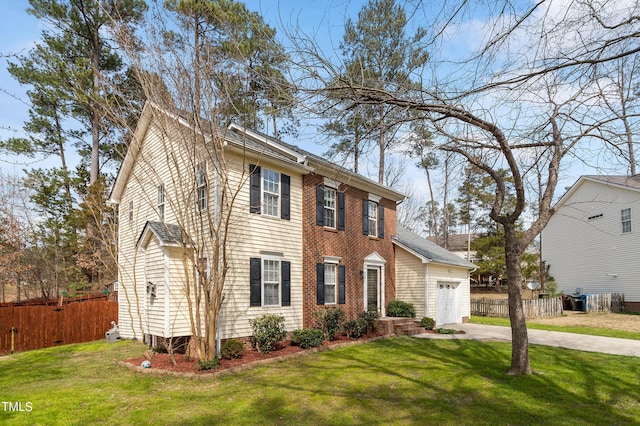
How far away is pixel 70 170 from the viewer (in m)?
22.4

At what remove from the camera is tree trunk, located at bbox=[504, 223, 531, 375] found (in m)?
7.91

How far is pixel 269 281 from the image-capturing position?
1137 cm

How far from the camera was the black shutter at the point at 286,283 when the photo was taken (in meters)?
11.7

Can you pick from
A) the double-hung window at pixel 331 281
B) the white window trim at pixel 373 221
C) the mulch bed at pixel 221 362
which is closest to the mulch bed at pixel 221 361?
the mulch bed at pixel 221 362

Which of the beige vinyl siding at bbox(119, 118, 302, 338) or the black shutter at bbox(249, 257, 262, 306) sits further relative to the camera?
the black shutter at bbox(249, 257, 262, 306)

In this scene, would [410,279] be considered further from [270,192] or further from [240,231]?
[240,231]

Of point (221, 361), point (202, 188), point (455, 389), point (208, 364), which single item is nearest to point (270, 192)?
point (202, 188)

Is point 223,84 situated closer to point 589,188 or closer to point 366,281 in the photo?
point 366,281

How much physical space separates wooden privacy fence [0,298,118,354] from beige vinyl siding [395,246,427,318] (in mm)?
11477

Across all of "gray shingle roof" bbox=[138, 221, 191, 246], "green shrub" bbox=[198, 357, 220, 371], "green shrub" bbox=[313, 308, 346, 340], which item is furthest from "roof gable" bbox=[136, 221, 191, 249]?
"green shrub" bbox=[313, 308, 346, 340]

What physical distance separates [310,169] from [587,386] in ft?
28.6

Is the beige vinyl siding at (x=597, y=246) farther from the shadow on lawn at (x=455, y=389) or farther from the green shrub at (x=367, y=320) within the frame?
the shadow on lawn at (x=455, y=389)

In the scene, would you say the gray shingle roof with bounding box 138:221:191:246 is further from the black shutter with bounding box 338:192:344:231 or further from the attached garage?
the attached garage

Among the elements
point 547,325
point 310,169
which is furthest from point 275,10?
point 547,325
